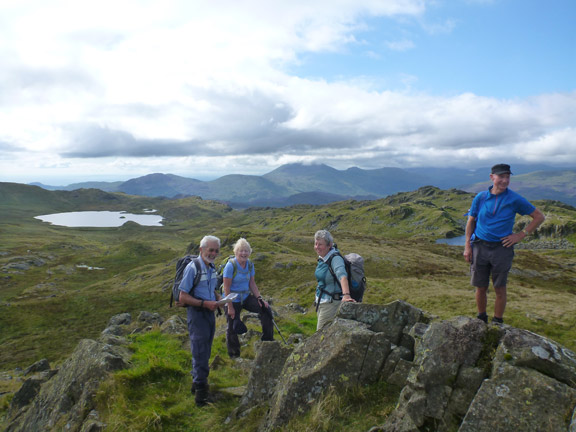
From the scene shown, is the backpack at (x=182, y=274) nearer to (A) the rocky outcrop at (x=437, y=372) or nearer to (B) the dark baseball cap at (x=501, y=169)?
(A) the rocky outcrop at (x=437, y=372)

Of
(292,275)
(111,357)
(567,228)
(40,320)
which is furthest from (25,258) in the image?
(567,228)

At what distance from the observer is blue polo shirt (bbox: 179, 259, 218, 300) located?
28.9 feet

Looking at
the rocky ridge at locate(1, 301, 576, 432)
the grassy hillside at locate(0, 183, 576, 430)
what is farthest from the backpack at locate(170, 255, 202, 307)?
the grassy hillside at locate(0, 183, 576, 430)

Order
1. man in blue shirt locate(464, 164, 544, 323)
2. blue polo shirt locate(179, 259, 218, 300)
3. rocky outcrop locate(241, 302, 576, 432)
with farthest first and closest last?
man in blue shirt locate(464, 164, 544, 323), blue polo shirt locate(179, 259, 218, 300), rocky outcrop locate(241, 302, 576, 432)

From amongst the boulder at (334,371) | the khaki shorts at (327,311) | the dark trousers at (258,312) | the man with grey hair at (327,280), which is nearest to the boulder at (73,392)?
A: the dark trousers at (258,312)

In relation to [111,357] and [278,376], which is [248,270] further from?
[111,357]

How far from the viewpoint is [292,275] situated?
53.5m

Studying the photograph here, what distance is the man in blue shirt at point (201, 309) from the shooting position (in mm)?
8750

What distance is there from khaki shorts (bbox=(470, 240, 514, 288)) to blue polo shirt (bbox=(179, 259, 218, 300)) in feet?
26.1

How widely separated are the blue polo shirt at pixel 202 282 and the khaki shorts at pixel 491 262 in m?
7.94

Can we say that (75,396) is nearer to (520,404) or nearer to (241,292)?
(241,292)

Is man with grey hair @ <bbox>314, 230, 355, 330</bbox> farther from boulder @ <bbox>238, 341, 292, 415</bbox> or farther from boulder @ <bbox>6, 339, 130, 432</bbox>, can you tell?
boulder @ <bbox>6, 339, 130, 432</bbox>

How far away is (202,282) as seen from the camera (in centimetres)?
905

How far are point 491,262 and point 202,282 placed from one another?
8.76 metres
